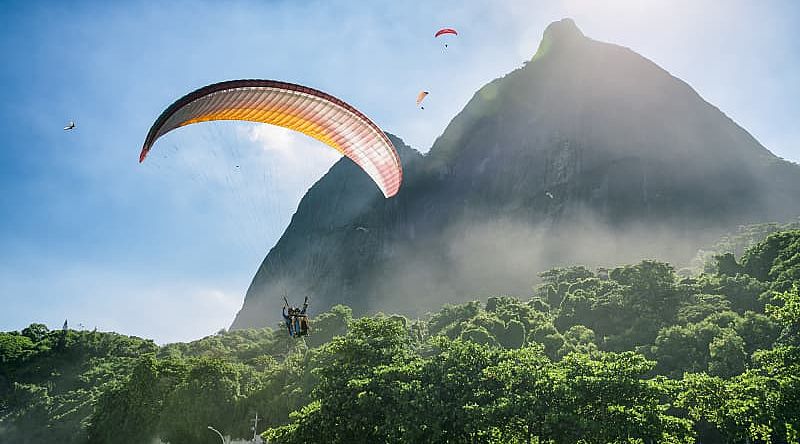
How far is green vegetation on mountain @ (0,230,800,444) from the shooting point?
49.6 ft

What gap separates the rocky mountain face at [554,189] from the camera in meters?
94.9

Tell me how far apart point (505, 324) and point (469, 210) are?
77352 millimetres

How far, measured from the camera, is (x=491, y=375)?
16.9 m

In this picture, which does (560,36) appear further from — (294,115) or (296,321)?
(296,321)

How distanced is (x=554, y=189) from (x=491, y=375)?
92794 mm

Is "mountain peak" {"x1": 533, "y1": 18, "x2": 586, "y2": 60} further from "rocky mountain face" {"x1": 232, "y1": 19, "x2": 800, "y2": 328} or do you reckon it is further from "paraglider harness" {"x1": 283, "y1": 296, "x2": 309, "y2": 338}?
"paraglider harness" {"x1": 283, "y1": 296, "x2": 309, "y2": 338}

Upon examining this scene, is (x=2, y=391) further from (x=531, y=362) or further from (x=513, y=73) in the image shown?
(x=513, y=73)

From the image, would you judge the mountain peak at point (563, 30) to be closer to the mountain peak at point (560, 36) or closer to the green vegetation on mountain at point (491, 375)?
the mountain peak at point (560, 36)

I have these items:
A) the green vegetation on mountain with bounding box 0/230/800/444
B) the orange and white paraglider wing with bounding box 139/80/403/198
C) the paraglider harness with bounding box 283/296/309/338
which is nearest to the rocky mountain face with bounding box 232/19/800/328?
the green vegetation on mountain with bounding box 0/230/800/444

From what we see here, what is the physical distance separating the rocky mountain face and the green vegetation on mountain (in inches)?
1385

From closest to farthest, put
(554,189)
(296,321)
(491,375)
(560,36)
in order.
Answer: (296,321) → (491,375) → (554,189) → (560,36)

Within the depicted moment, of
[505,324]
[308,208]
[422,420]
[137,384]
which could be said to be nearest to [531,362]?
[422,420]

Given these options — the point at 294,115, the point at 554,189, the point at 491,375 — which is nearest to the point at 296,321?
the point at 294,115

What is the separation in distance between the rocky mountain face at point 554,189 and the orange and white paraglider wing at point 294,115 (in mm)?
79147
